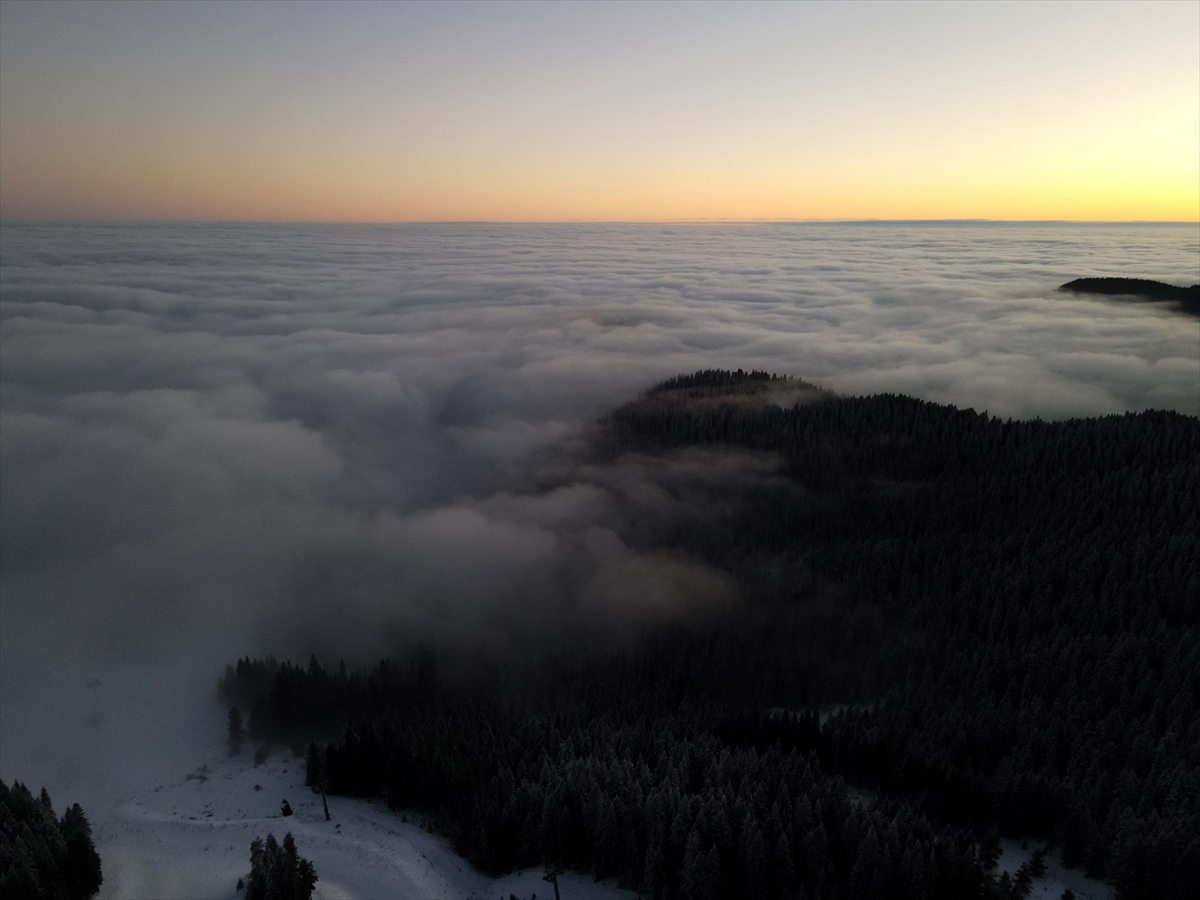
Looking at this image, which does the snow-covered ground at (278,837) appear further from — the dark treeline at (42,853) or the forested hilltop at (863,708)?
the dark treeline at (42,853)

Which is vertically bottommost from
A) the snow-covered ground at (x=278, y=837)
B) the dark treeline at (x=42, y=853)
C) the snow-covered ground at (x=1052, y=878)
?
the snow-covered ground at (x=278, y=837)

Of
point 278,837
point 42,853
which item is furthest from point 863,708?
point 42,853

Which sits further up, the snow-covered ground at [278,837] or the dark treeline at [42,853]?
the dark treeline at [42,853]

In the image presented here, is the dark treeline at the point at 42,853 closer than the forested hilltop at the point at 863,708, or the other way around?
the dark treeline at the point at 42,853

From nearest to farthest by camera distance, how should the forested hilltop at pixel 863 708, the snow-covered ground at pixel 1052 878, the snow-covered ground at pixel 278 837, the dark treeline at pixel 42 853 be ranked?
the dark treeline at pixel 42 853, the snow-covered ground at pixel 1052 878, the forested hilltop at pixel 863 708, the snow-covered ground at pixel 278 837

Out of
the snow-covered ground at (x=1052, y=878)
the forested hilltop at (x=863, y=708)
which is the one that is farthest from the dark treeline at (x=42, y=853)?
the snow-covered ground at (x=1052, y=878)

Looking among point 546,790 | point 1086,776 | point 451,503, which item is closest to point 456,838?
point 546,790

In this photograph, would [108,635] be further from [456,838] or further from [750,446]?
[750,446]
